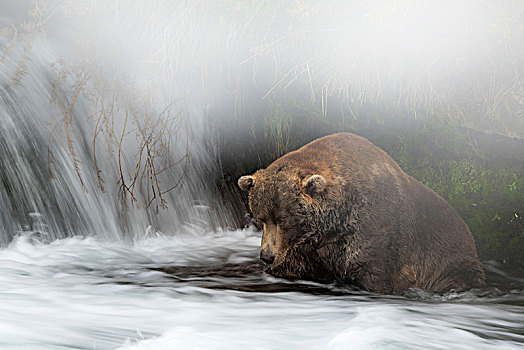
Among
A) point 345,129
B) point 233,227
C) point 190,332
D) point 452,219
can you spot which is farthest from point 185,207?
point 190,332

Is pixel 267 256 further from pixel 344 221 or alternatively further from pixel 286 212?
pixel 344 221

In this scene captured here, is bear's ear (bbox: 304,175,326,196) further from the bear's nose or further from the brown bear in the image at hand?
the bear's nose

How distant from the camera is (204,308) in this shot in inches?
109

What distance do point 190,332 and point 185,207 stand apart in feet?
11.8

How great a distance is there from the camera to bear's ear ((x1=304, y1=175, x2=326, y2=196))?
11.1 feet

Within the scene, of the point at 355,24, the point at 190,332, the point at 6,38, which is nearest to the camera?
the point at 190,332

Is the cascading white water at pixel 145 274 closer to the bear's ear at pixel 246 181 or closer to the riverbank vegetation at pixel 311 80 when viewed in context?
the riverbank vegetation at pixel 311 80

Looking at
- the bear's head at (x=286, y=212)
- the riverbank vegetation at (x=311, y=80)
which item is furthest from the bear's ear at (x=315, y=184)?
the riverbank vegetation at (x=311, y=80)

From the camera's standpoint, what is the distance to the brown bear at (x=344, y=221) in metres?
3.48

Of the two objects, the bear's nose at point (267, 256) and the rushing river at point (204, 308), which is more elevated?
the bear's nose at point (267, 256)

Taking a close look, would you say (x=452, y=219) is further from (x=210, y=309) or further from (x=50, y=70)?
(x=50, y=70)

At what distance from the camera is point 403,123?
6.12 metres

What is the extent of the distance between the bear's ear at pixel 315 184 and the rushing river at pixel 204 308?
0.75m

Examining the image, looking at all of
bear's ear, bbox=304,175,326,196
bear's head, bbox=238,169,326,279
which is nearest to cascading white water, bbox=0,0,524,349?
bear's head, bbox=238,169,326,279
